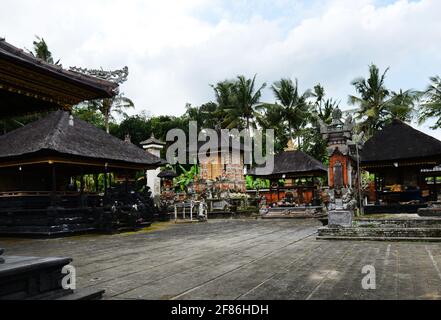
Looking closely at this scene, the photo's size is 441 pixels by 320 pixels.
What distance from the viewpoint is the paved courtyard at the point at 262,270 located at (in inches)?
204

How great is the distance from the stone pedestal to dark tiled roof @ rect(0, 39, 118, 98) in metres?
8.12

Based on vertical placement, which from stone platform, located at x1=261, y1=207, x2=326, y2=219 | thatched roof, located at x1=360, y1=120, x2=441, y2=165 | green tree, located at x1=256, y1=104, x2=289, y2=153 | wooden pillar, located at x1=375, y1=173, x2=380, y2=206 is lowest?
stone platform, located at x1=261, y1=207, x2=326, y2=219

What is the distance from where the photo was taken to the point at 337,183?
45.6 feet

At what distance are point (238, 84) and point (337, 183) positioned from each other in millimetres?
32167

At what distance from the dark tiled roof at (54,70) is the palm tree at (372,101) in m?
34.7

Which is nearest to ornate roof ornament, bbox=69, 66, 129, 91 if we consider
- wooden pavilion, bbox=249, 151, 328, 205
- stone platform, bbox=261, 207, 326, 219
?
stone platform, bbox=261, 207, 326, 219

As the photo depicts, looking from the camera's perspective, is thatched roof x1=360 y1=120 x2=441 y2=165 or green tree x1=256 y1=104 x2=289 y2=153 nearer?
thatched roof x1=360 y1=120 x2=441 y2=165

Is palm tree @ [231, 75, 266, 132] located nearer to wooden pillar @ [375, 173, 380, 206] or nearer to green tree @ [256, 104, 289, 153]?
green tree @ [256, 104, 289, 153]

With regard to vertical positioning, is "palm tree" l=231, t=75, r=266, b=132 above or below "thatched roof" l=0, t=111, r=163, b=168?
above

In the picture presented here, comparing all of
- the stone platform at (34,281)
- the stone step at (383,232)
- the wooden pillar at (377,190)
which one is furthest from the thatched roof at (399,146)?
the stone platform at (34,281)

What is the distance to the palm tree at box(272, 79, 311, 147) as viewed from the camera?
4328 centimetres

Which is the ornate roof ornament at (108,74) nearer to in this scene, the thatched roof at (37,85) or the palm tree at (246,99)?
the thatched roof at (37,85)
